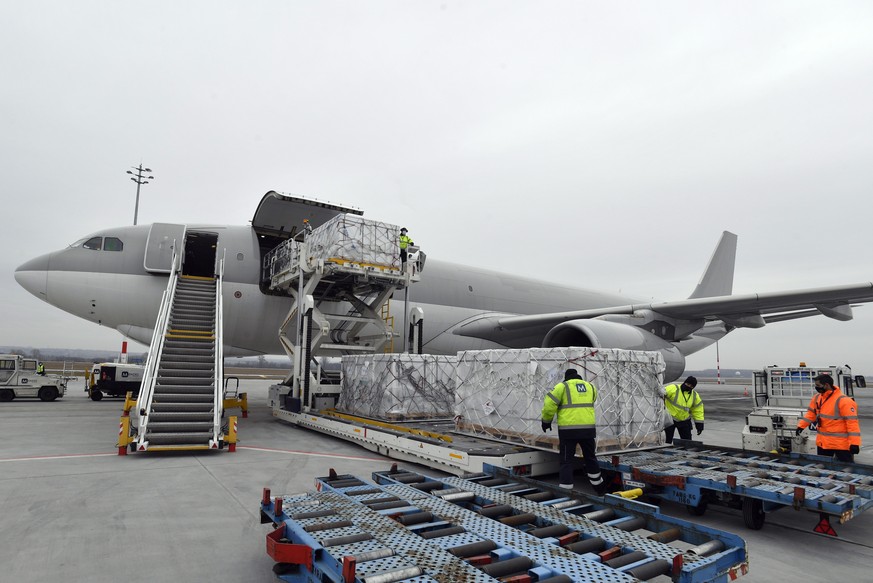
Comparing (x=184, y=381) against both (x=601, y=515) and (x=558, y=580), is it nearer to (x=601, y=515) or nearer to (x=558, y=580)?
(x=601, y=515)

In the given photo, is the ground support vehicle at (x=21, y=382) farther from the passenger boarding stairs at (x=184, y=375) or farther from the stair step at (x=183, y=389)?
the stair step at (x=183, y=389)

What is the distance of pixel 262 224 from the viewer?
47.9 feet

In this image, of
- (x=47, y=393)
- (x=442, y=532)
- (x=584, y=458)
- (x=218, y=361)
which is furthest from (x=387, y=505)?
(x=47, y=393)

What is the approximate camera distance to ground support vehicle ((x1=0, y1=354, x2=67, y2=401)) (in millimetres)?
18852

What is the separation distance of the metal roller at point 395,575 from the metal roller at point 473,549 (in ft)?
1.21

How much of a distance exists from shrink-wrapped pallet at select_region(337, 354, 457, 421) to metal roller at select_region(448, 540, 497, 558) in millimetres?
7042

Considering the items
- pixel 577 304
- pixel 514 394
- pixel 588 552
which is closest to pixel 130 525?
pixel 588 552

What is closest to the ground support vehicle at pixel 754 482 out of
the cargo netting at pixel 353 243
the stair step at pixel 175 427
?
the stair step at pixel 175 427

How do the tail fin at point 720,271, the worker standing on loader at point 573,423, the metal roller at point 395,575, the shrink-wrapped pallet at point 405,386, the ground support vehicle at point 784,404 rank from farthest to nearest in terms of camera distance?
the tail fin at point 720,271 → the shrink-wrapped pallet at point 405,386 → the ground support vehicle at point 784,404 → the worker standing on loader at point 573,423 → the metal roller at point 395,575

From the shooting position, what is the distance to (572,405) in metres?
6.09

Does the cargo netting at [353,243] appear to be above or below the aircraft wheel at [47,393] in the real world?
above

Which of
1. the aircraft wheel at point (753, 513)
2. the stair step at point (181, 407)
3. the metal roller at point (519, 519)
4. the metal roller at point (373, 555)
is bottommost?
the aircraft wheel at point (753, 513)

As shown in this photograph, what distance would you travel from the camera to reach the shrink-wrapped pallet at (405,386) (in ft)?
33.7

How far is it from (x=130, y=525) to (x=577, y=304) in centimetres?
1903
